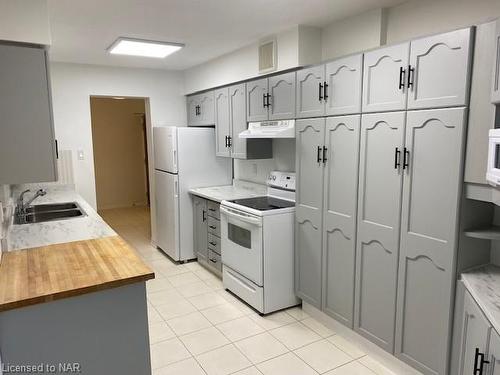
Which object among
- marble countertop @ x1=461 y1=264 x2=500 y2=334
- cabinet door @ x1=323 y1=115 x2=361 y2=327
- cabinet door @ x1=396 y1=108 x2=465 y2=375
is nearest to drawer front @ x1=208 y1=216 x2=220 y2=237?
cabinet door @ x1=323 y1=115 x2=361 y2=327

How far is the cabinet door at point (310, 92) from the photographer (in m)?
2.72

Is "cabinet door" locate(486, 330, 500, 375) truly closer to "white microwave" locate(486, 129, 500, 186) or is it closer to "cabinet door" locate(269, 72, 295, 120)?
"white microwave" locate(486, 129, 500, 186)

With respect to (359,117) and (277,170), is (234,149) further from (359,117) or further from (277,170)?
(359,117)

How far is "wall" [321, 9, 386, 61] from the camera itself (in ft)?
8.46

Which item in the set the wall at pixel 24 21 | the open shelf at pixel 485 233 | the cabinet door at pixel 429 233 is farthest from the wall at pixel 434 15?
the wall at pixel 24 21

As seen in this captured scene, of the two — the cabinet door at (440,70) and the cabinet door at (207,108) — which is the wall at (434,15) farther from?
the cabinet door at (207,108)

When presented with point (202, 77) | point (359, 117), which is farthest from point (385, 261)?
point (202, 77)

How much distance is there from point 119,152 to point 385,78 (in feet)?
22.3

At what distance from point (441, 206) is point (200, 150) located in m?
3.02

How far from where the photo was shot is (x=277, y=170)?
12.7 ft

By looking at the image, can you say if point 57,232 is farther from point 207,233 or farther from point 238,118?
point 238,118

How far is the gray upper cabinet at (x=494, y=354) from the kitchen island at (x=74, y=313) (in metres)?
1.57

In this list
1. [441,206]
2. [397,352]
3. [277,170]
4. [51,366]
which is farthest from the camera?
[277,170]

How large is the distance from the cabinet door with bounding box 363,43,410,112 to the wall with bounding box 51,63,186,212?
3243 millimetres
